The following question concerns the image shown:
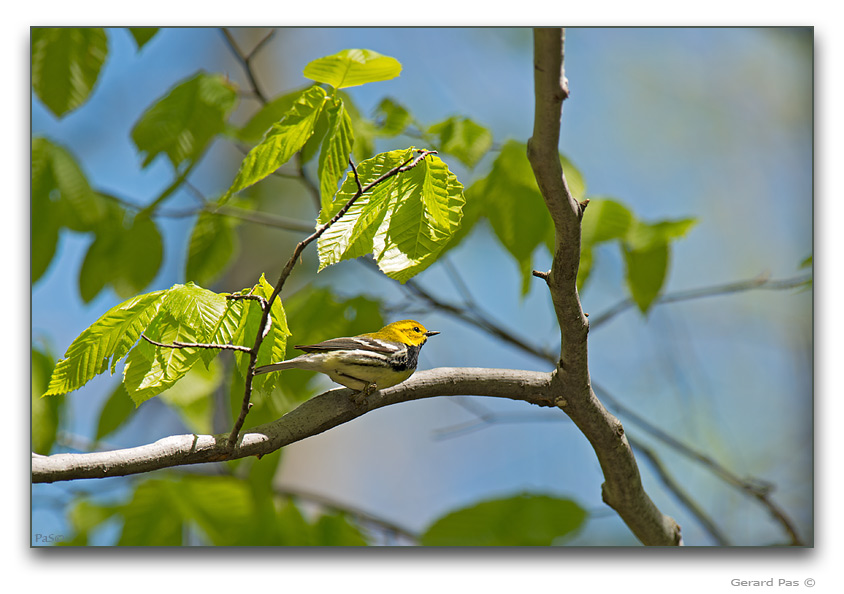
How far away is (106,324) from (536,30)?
2.03 ft

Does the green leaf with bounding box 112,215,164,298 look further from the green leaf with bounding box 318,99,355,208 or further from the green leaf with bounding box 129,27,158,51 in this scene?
the green leaf with bounding box 318,99,355,208

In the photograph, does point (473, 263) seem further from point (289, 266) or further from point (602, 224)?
point (289, 266)

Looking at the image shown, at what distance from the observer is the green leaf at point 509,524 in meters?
1.48

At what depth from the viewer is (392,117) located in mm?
1607

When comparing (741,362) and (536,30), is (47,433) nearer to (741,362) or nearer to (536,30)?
(536,30)

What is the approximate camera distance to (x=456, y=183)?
2.91 feet

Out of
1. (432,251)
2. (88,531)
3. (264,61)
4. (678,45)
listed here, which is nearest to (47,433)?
(88,531)

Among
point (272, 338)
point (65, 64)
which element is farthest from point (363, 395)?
point (65, 64)

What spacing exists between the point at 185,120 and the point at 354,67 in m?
0.79

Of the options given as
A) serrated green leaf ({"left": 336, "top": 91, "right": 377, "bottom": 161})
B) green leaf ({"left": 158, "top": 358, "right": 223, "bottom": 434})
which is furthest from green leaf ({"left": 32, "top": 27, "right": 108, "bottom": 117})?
green leaf ({"left": 158, "top": 358, "right": 223, "bottom": 434})

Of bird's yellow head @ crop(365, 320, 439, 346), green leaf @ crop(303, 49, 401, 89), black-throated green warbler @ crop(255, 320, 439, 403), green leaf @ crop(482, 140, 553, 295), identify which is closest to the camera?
green leaf @ crop(303, 49, 401, 89)

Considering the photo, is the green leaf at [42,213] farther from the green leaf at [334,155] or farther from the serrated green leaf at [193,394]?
the green leaf at [334,155]

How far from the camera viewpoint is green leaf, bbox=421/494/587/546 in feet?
4.86

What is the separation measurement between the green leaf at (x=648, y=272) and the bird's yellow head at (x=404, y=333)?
0.51 m
